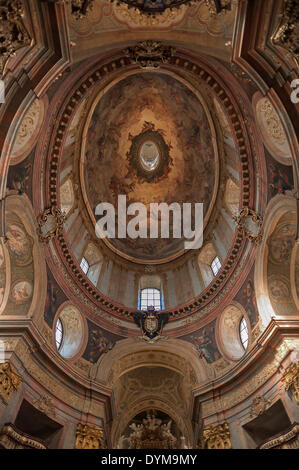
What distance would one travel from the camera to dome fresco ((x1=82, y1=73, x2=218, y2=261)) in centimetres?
2155

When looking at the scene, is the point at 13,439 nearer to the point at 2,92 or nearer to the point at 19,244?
the point at 19,244

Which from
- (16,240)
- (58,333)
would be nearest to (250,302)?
(58,333)

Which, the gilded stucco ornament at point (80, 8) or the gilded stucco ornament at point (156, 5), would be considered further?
the gilded stucco ornament at point (156, 5)

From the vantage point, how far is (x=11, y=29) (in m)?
8.00

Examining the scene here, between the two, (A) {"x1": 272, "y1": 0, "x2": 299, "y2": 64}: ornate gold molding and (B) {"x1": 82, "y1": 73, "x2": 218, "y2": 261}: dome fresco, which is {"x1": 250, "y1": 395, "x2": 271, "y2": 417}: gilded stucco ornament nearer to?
(B) {"x1": 82, "y1": 73, "x2": 218, "y2": 261}: dome fresco

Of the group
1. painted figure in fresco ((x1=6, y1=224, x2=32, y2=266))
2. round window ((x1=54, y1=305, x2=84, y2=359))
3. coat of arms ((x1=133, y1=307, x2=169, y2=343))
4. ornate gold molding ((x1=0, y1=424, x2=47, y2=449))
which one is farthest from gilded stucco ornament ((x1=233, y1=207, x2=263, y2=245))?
ornate gold molding ((x1=0, y1=424, x2=47, y2=449))

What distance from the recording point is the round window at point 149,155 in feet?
83.0

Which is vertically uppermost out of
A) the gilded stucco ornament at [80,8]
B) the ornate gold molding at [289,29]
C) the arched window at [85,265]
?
the arched window at [85,265]

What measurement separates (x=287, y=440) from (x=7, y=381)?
30.8 ft

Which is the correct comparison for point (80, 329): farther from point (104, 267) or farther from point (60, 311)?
point (104, 267)

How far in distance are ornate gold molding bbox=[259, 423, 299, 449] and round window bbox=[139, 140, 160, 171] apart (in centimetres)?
1853

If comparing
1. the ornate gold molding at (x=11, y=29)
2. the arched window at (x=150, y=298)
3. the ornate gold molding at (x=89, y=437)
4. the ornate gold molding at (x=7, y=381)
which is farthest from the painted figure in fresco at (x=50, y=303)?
the ornate gold molding at (x=11, y=29)

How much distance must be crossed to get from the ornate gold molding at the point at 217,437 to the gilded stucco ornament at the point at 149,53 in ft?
47.7

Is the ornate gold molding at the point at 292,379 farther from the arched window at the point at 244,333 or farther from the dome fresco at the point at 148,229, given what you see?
the arched window at the point at 244,333
